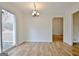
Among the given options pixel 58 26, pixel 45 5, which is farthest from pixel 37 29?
pixel 58 26

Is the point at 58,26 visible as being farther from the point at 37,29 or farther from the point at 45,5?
the point at 45,5

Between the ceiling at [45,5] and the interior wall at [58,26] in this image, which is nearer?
the ceiling at [45,5]

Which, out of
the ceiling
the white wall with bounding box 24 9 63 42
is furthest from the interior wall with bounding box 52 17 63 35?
the ceiling

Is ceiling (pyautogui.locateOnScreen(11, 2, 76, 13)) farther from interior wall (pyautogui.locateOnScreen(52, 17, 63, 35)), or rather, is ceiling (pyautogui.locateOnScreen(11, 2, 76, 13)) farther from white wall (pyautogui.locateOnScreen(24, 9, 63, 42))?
interior wall (pyautogui.locateOnScreen(52, 17, 63, 35))

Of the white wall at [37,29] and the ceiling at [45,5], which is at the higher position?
the ceiling at [45,5]

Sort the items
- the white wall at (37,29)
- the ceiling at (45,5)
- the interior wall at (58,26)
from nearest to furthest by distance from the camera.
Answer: the ceiling at (45,5) → the white wall at (37,29) → the interior wall at (58,26)

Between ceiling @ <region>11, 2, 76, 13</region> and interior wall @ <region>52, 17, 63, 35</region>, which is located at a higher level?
ceiling @ <region>11, 2, 76, 13</region>

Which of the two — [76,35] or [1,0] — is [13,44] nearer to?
[76,35]

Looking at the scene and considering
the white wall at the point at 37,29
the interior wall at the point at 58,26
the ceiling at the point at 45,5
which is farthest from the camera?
the interior wall at the point at 58,26

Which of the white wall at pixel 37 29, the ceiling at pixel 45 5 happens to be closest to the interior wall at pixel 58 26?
the white wall at pixel 37 29

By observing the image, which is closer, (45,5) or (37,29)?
(45,5)

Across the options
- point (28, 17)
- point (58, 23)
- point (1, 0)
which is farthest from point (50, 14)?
point (1, 0)

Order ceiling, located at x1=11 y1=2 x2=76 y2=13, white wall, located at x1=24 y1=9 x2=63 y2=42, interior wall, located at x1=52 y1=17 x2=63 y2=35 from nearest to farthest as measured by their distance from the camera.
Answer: ceiling, located at x1=11 y1=2 x2=76 y2=13 → white wall, located at x1=24 y1=9 x2=63 y2=42 → interior wall, located at x1=52 y1=17 x2=63 y2=35

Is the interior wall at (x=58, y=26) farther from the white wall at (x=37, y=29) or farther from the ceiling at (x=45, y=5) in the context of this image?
the ceiling at (x=45, y=5)
